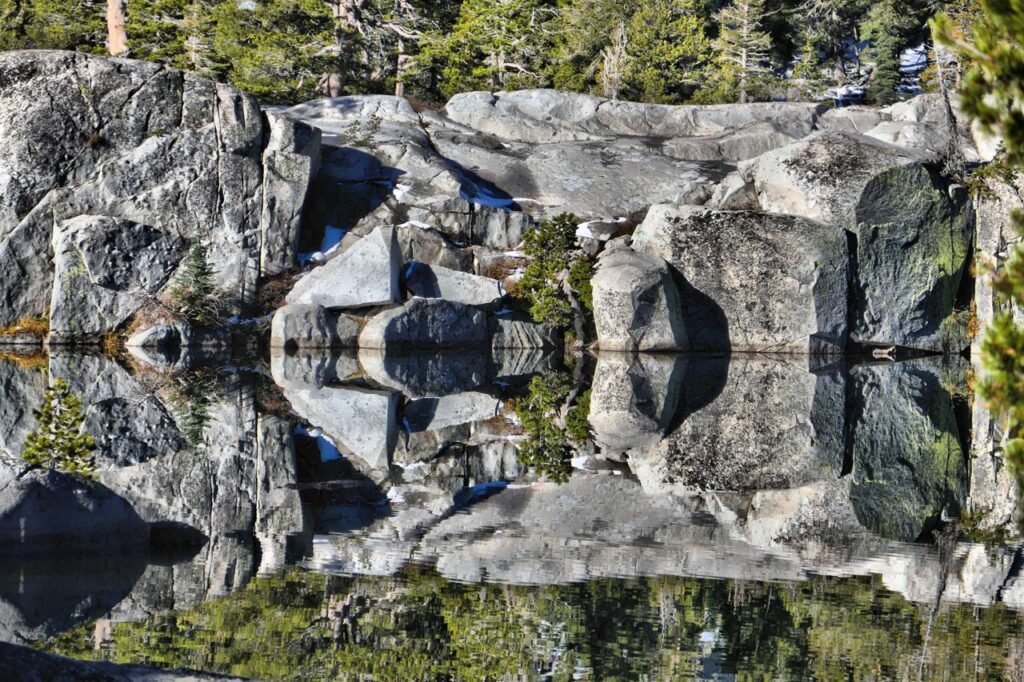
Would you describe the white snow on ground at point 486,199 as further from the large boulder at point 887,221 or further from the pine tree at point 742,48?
the pine tree at point 742,48

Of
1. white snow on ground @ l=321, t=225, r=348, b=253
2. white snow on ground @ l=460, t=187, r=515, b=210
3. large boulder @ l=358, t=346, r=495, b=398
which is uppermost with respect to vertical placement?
white snow on ground @ l=460, t=187, r=515, b=210

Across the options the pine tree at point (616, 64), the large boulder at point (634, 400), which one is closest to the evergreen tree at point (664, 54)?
the pine tree at point (616, 64)

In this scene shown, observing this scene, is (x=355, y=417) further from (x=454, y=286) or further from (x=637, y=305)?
(x=454, y=286)

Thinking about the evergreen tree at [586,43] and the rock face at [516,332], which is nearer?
the rock face at [516,332]

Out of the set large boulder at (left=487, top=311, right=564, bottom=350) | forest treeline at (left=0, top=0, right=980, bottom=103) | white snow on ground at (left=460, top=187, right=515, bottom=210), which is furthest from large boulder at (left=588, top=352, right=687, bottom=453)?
forest treeline at (left=0, top=0, right=980, bottom=103)

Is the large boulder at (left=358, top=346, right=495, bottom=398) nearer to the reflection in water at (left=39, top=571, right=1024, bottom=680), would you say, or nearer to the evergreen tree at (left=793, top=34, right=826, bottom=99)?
the reflection in water at (left=39, top=571, right=1024, bottom=680)

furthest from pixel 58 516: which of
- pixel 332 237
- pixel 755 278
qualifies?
pixel 332 237
